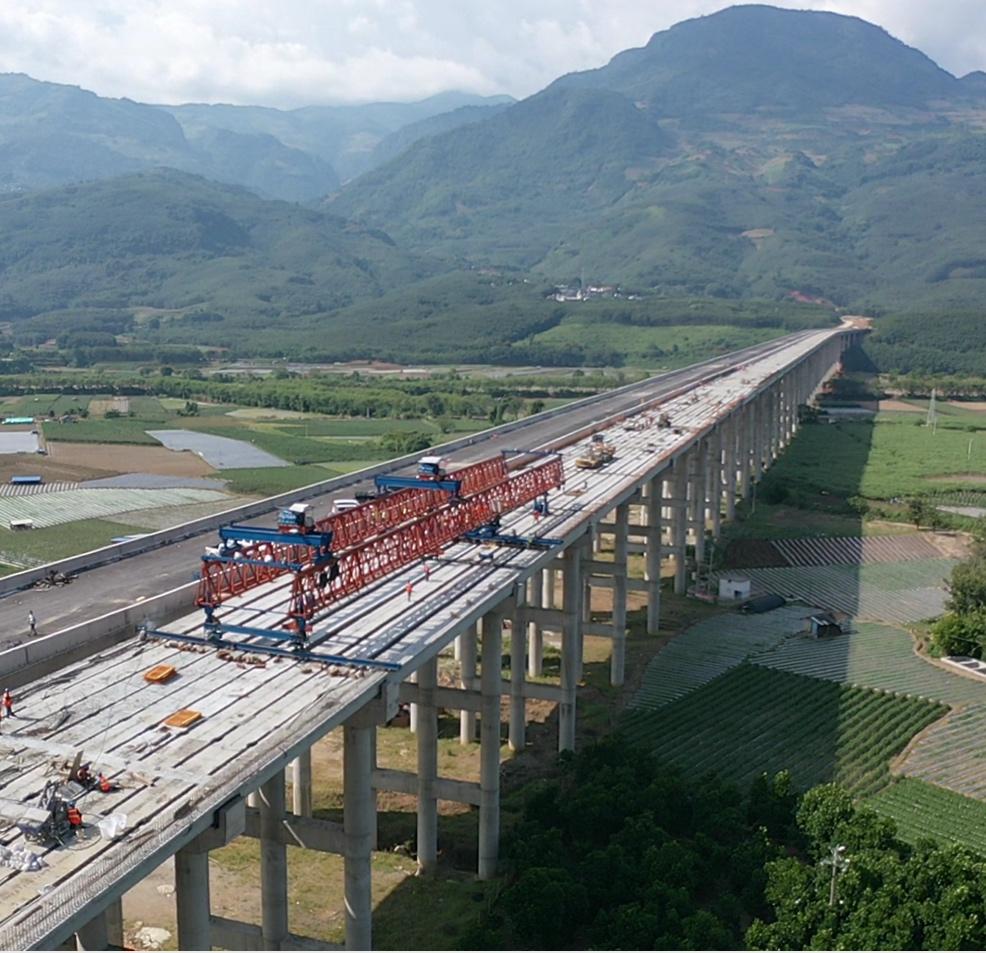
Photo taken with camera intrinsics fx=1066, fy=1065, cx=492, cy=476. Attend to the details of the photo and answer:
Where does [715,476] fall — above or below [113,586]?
below

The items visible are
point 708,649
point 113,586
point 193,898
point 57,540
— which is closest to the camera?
point 193,898

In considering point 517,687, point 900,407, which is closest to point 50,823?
point 517,687

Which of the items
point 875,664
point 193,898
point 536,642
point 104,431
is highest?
point 193,898

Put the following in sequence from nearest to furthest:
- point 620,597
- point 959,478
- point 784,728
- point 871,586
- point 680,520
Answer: point 784,728 < point 620,597 < point 680,520 < point 871,586 < point 959,478

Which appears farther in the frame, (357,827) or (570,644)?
(570,644)

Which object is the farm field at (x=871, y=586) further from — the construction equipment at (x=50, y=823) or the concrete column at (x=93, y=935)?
the construction equipment at (x=50, y=823)

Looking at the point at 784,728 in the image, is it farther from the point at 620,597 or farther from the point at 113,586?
the point at 113,586

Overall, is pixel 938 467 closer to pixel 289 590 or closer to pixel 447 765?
pixel 447 765

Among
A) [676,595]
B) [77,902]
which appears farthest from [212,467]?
[77,902]

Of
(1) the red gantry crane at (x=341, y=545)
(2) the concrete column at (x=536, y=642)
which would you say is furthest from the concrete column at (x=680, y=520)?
(1) the red gantry crane at (x=341, y=545)
